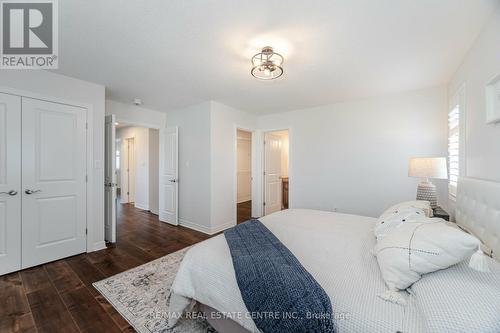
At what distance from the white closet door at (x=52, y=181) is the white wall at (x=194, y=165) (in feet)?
5.28

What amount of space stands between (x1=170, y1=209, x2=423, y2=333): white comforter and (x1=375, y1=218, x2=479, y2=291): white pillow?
9 cm

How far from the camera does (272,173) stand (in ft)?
16.8

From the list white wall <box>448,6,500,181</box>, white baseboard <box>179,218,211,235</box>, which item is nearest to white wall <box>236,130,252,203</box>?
white baseboard <box>179,218,211,235</box>

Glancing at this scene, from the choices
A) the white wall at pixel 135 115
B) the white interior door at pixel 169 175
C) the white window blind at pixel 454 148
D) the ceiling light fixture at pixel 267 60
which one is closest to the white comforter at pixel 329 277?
the white window blind at pixel 454 148

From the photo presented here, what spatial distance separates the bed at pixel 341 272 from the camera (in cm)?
91

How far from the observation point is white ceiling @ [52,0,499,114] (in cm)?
153

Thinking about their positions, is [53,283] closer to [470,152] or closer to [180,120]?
[180,120]

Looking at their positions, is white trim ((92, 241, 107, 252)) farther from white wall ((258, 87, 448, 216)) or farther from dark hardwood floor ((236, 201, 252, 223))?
white wall ((258, 87, 448, 216))

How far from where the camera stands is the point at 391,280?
3.53 ft

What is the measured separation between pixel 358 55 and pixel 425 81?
Answer: 1432mm

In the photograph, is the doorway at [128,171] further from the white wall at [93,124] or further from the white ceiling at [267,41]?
the white ceiling at [267,41]

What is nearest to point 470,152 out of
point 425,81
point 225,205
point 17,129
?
point 425,81

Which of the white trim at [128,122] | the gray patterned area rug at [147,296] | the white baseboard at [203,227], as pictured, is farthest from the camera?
the white trim at [128,122]

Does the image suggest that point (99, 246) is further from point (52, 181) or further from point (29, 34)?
point (29, 34)
